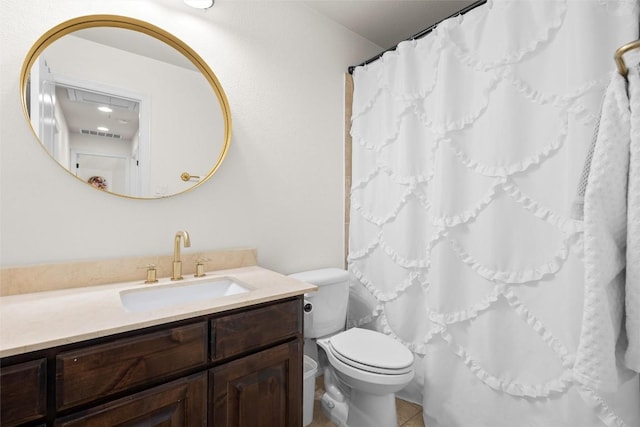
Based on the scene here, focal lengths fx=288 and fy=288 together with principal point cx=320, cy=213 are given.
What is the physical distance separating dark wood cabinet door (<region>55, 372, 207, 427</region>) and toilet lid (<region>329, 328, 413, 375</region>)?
73cm

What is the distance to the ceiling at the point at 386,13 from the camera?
1902 mm

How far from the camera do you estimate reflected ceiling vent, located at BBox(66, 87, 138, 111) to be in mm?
1233

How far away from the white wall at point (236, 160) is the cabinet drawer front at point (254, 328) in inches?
24.8

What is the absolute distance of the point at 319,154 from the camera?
6.64 ft

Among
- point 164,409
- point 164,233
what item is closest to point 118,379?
point 164,409

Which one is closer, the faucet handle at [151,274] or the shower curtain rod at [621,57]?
the shower curtain rod at [621,57]

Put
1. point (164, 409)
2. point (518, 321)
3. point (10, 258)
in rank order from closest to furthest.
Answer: point (164, 409) → point (10, 258) → point (518, 321)

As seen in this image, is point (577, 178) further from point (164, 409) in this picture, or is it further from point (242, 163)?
point (164, 409)

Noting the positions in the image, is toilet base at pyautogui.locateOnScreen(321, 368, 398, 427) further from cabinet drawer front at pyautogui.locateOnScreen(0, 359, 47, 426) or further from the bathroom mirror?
the bathroom mirror

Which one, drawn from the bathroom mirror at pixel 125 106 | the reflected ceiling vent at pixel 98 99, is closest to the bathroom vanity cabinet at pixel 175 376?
the bathroom mirror at pixel 125 106

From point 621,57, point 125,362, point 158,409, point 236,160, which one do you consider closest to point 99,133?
point 236,160

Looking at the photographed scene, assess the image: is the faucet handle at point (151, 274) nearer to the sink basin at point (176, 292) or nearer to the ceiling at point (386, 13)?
the sink basin at point (176, 292)

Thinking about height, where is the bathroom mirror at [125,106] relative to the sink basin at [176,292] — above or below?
above

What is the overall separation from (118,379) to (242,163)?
1.14 metres
